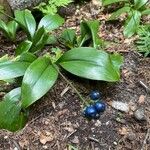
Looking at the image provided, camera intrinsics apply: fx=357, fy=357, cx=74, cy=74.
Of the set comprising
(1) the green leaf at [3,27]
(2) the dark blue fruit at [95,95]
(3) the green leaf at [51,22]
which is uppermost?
(1) the green leaf at [3,27]

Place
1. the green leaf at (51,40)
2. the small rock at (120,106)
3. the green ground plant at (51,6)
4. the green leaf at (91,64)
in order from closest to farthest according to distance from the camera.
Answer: the green leaf at (91,64) < the small rock at (120,106) < the green leaf at (51,40) < the green ground plant at (51,6)

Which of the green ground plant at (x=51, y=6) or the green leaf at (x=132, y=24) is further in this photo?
the green ground plant at (x=51, y=6)

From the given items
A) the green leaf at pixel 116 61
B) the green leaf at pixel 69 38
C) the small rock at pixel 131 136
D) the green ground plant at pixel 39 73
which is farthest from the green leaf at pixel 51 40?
the small rock at pixel 131 136

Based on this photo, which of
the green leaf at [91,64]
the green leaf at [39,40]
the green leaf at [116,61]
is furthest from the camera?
the green leaf at [39,40]

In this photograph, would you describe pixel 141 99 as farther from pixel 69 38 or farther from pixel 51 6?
pixel 51 6

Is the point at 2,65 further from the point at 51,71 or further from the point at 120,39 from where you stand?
the point at 120,39

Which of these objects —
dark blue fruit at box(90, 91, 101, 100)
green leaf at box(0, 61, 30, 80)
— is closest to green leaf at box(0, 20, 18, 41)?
green leaf at box(0, 61, 30, 80)

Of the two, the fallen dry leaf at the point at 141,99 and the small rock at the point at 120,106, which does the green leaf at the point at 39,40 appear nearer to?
the small rock at the point at 120,106

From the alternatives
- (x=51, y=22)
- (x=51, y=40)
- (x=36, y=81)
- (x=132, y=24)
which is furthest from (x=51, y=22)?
(x=36, y=81)

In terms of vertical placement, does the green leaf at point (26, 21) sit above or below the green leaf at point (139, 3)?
above
